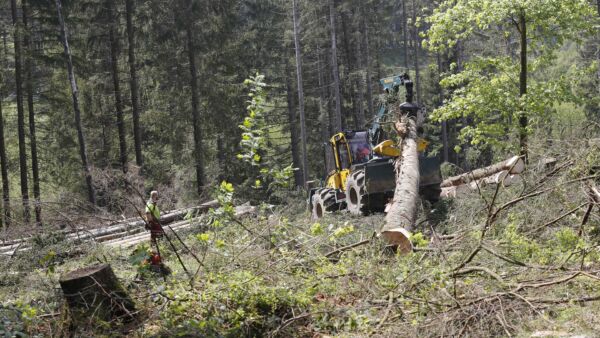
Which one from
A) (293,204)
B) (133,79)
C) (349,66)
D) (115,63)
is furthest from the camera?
(349,66)

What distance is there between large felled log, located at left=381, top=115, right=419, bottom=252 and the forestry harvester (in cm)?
51

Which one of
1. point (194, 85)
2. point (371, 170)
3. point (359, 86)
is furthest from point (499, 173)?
point (359, 86)

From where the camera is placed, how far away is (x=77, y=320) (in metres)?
5.96

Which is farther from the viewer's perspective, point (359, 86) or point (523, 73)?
point (359, 86)

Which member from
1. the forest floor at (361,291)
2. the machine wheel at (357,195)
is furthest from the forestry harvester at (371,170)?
the forest floor at (361,291)

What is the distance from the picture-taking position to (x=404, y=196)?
982 centimetres

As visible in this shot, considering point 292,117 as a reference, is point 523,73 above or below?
above

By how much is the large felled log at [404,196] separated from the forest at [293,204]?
0.04 meters

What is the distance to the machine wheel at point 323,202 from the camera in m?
15.7

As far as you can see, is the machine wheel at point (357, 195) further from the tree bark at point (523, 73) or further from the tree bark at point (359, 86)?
the tree bark at point (359, 86)

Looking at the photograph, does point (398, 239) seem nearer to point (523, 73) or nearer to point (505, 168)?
point (505, 168)

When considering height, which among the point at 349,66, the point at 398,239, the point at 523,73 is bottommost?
the point at 398,239

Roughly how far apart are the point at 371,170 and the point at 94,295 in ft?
25.8

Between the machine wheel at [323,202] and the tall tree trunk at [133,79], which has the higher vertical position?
the tall tree trunk at [133,79]
